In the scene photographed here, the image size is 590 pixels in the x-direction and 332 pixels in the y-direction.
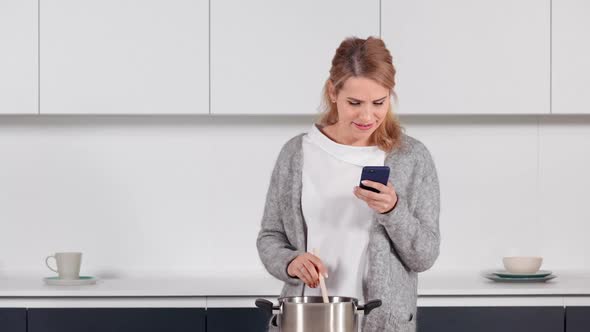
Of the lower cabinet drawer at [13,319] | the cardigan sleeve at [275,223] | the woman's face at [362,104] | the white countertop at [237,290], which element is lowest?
the lower cabinet drawer at [13,319]

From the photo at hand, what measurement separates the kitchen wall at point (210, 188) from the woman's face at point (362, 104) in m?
1.46

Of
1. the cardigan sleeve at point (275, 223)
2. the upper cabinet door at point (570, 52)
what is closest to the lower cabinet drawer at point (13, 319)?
the cardigan sleeve at point (275, 223)

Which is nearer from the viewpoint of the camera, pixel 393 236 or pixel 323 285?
pixel 323 285

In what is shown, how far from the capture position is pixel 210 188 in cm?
373

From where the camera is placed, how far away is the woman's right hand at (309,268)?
2.08 m

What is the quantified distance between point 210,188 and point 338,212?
153 cm

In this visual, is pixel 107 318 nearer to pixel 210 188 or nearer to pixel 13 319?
pixel 13 319

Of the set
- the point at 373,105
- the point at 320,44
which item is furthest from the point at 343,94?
the point at 320,44

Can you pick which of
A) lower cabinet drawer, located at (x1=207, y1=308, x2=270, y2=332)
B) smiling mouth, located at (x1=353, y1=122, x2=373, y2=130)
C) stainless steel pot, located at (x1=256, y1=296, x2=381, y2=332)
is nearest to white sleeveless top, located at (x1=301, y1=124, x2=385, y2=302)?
smiling mouth, located at (x1=353, y1=122, x2=373, y2=130)

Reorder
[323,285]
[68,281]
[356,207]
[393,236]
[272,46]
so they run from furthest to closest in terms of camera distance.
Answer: [272,46]
[68,281]
[356,207]
[393,236]
[323,285]

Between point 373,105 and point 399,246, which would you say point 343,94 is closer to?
point 373,105

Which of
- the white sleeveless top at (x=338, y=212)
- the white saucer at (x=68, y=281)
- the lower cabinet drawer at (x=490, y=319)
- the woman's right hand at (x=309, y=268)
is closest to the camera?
the woman's right hand at (x=309, y=268)

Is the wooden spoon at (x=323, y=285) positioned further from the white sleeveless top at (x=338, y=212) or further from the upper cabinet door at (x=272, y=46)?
the upper cabinet door at (x=272, y=46)

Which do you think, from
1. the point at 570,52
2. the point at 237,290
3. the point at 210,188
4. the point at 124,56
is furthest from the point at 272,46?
A: the point at 570,52
